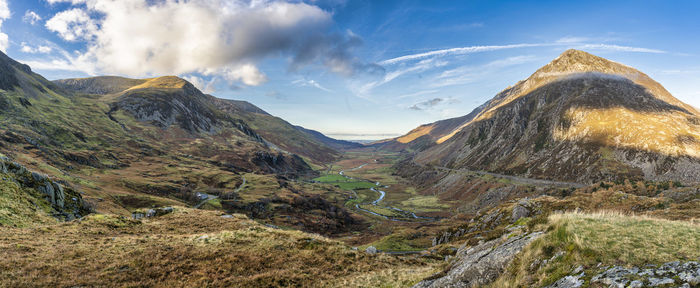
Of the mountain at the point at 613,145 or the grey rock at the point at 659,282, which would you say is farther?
the mountain at the point at 613,145

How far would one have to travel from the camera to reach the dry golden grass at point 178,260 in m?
17.9

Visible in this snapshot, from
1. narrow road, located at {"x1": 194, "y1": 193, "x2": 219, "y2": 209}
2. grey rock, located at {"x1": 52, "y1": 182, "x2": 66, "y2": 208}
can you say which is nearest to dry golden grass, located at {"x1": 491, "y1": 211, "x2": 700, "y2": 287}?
grey rock, located at {"x1": 52, "y1": 182, "x2": 66, "y2": 208}

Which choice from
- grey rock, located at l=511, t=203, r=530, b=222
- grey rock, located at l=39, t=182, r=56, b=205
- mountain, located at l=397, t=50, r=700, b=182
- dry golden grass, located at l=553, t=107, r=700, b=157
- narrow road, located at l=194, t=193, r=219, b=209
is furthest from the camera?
dry golden grass, located at l=553, t=107, r=700, b=157

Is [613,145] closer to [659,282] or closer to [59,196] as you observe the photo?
[659,282]

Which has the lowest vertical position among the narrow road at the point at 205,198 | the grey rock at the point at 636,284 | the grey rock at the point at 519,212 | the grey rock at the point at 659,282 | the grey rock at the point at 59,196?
the narrow road at the point at 205,198

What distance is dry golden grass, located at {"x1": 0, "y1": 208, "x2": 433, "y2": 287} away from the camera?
17891 mm

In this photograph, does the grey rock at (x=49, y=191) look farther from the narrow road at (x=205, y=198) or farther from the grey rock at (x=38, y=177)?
the narrow road at (x=205, y=198)

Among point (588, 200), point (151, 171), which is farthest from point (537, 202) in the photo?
point (151, 171)

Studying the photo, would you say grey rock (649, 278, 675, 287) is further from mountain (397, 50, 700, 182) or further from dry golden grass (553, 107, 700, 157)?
dry golden grass (553, 107, 700, 157)

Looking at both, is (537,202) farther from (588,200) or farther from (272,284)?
(272,284)

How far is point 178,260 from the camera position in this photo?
2188 cm

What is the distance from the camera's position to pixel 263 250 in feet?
84.6

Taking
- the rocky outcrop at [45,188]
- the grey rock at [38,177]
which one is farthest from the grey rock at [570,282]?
the grey rock at [38,177]

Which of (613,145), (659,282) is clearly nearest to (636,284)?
(659,282)
